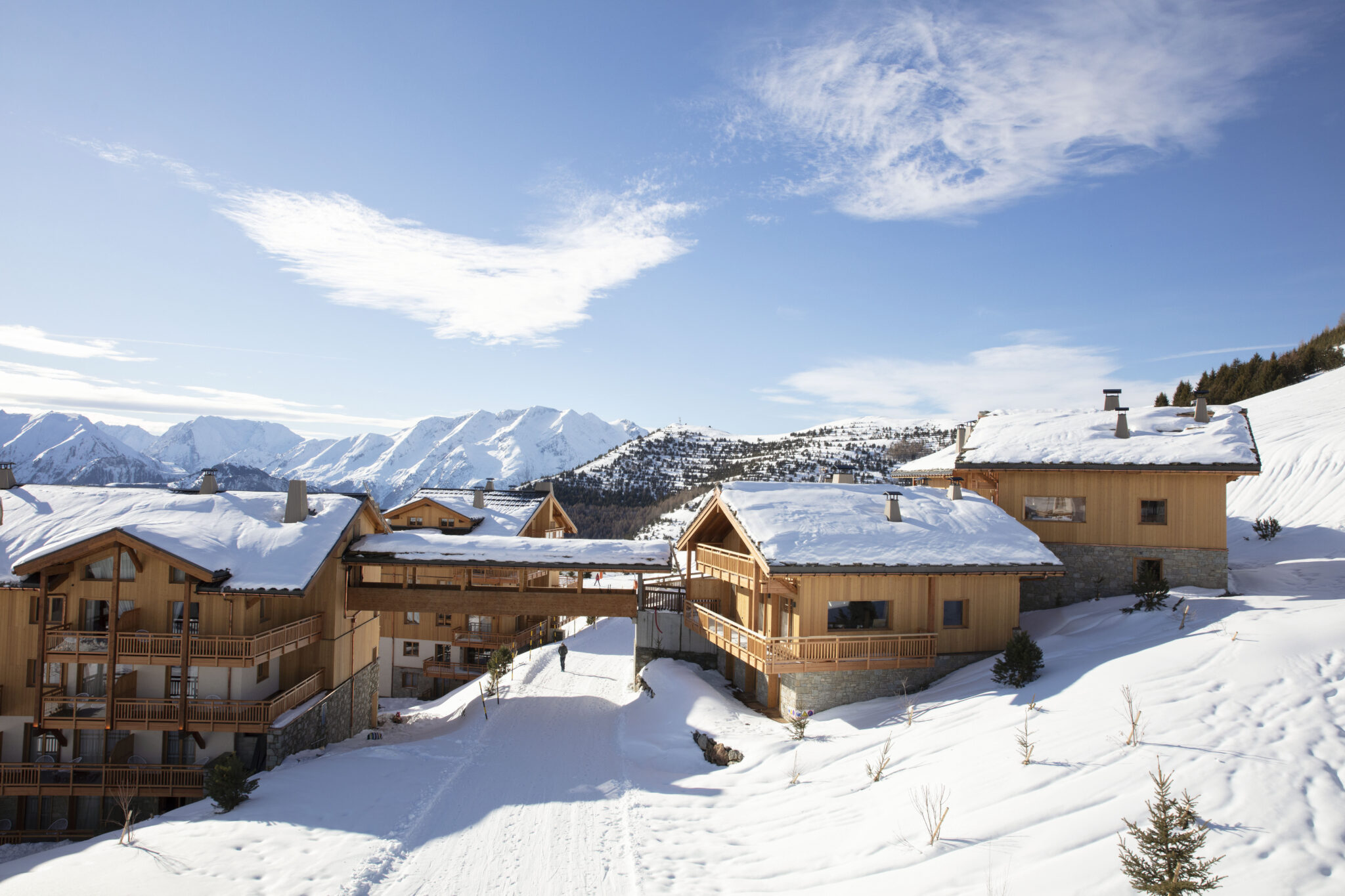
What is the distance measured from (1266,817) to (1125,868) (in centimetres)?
240

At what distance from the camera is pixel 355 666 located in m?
23.1

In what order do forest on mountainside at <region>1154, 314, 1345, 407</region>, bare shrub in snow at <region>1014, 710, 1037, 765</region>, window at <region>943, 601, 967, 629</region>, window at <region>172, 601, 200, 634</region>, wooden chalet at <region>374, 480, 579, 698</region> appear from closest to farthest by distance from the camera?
bare shrub in snow at <region>1014, 710, 1037, 765</region> < window at <region>172, 601, 200, 634</region> < window at <region>943, 601, 967, 629</region> < wooden chalet at <region>374, 480, 579, 698</region> < forest on mountainside at <region>1154, 314, 1345, 407</region>

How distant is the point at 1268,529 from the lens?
94.1ft

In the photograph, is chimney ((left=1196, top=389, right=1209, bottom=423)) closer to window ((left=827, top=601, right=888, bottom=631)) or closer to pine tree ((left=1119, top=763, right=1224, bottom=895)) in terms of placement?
window ((left=827, top=601, right=888, bottom=631))

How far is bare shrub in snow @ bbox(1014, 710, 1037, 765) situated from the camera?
424 inches

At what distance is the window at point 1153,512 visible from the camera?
72.3ft

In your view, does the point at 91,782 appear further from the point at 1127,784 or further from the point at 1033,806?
the point at 1127,784

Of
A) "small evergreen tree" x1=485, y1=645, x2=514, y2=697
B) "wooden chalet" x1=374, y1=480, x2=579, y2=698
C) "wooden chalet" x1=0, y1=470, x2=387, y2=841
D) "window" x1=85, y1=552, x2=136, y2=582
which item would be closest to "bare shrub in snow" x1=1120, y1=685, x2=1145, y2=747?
"wooden chalet" x1=0, y1=470, x2=387, y2=841

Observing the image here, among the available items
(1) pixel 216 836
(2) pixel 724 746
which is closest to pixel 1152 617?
(2) pixel 724 746

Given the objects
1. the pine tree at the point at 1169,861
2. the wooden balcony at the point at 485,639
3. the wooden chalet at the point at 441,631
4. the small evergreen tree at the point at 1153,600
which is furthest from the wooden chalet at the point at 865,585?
the wooden chalet at the point at 441,631

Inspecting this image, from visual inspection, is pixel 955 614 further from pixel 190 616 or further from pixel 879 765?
pixel 190 616

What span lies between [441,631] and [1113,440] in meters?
30.5

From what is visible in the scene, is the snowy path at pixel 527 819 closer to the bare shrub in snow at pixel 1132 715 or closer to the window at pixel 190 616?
the bare shrub in snow at pixel 1132 715

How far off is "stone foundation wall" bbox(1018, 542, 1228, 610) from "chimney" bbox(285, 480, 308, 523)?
22873 mm
